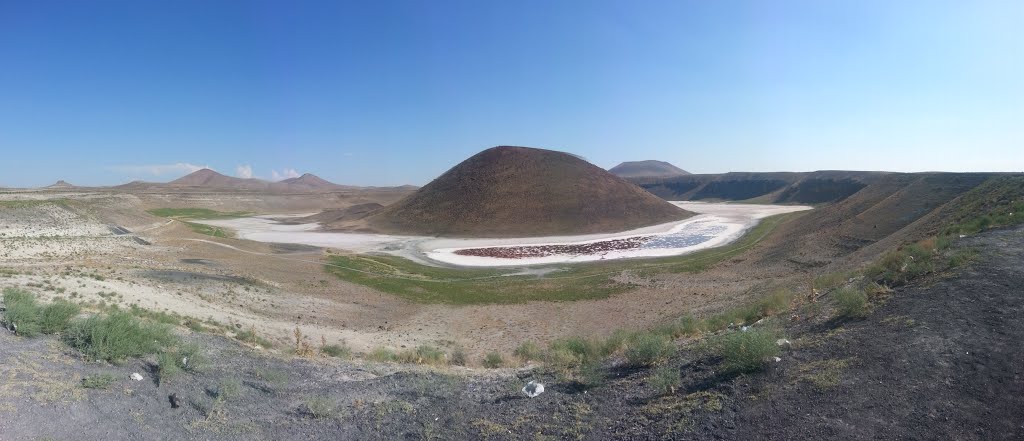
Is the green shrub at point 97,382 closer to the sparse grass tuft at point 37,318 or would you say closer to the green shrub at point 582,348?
the sparse grass tuft at point 37,318

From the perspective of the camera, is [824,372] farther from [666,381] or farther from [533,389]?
[533,389]

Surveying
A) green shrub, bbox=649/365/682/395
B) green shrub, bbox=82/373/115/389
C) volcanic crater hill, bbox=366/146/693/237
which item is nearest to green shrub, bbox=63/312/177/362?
green shrub, bbox=82/373/115/389

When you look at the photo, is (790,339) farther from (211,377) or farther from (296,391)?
(211,377)

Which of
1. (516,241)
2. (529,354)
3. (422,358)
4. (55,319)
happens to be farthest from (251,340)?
(516,241)

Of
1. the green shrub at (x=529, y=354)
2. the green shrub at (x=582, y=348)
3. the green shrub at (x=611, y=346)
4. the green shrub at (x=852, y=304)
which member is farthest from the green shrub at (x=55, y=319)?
the green shrub at (x=852, y=304)

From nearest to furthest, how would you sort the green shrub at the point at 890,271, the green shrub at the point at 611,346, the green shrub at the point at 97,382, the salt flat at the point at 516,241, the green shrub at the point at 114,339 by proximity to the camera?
1. the green shrub at the point at 97,382
2. the green shrub at the point at 114,339
3. the green shrub at the point at 611,346
4. the green shrub at the point at 890,271
5. the salt flat at the point at 516,241

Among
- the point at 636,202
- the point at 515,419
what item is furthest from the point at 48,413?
the point at 636,202

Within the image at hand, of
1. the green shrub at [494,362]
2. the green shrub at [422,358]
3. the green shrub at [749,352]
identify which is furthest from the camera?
the green shrub at [494,362]
